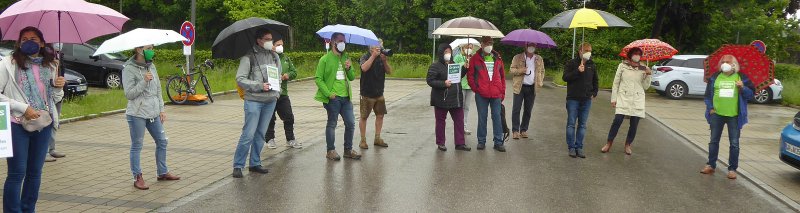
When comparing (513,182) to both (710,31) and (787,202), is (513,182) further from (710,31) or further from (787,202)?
(710,31)

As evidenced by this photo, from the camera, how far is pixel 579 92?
912cm

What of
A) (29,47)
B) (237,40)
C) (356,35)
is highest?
(356,35)

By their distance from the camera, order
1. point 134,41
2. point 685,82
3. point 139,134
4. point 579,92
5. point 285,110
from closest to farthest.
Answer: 1. point 134,41
2. point 139,134
3. point 579,92
4. point 285,110
5. point 685,82

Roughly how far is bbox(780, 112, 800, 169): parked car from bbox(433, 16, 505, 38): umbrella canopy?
144 inches

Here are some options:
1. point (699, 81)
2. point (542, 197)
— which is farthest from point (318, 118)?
point (699, 81)

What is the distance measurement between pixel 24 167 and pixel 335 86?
3912 mm

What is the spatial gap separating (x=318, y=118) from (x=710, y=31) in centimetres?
2263

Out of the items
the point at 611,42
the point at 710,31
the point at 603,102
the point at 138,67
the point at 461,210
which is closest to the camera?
the point at 461,210

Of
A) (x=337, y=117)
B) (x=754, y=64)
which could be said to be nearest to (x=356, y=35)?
(x=337, y=117)

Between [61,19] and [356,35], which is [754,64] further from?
[61,19]

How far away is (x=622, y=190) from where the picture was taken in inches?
282

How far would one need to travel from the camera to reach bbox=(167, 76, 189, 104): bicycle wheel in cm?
1473

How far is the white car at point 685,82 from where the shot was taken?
20.6 metres

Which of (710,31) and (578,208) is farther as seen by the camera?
(710,31)
